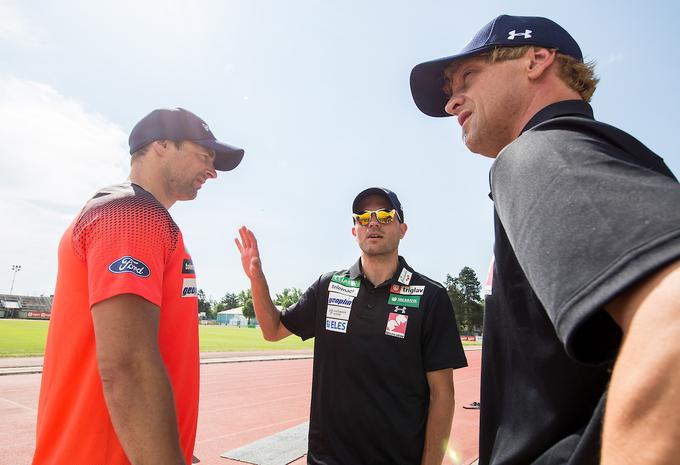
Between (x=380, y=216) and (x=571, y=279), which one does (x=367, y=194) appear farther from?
(x=571, y=279)

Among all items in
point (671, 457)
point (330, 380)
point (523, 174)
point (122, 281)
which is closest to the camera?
point (671, 457)

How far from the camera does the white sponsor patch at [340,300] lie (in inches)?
127

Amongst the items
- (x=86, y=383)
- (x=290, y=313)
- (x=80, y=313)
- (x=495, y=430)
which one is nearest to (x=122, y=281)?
(x=80, y=313)

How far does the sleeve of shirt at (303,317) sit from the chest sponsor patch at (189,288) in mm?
1409

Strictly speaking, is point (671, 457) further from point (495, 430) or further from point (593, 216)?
point (495, 430)

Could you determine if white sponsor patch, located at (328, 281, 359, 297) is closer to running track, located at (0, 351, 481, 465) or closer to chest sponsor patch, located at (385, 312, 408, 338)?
chest sponsor patch, located at (385, 312, 408, 338)

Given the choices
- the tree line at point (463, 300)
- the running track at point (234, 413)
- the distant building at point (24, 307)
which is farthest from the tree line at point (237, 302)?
the running track at point (234, 413)

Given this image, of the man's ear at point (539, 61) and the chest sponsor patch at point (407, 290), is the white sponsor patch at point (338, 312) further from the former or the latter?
the man's ear at point (539, 61)

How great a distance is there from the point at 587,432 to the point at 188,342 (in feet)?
5.70

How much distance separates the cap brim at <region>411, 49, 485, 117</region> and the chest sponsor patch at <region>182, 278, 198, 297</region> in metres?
1.45

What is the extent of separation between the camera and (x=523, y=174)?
82cm

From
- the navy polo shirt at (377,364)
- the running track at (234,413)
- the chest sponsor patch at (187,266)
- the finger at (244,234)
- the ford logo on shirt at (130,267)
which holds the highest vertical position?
the finger at (244,234)

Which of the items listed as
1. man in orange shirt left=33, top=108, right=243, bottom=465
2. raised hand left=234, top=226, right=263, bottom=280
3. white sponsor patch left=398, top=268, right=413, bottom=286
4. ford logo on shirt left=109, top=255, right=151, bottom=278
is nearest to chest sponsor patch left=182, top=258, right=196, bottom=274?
man in orange shirt left=33, top=108, right=243, bottom=465

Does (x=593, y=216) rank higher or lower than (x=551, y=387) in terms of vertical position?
higher
